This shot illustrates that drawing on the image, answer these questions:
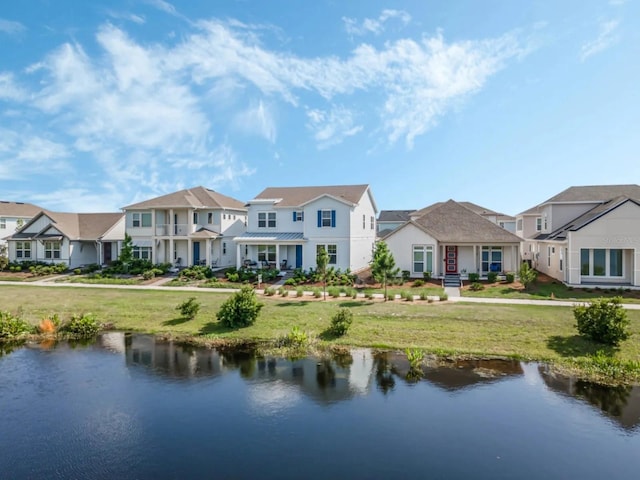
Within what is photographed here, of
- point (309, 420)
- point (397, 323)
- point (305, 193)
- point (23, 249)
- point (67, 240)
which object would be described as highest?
point (305, 193)

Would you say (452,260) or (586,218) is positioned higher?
(586,218)

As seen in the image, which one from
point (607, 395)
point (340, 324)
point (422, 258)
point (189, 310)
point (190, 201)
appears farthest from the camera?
point (190, 201)

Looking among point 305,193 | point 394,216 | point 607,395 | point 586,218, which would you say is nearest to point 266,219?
point 305,193

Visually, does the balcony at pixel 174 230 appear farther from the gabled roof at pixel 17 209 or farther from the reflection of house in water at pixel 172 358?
the gabled roof at pixel 17 209

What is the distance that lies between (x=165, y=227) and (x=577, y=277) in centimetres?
3355

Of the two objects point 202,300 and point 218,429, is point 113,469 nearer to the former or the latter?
point 218,429

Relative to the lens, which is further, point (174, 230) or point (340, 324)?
point (174, 230)

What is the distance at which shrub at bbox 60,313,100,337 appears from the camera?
2100 centimetres

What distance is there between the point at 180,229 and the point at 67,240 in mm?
12121

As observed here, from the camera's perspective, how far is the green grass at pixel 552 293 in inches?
1005

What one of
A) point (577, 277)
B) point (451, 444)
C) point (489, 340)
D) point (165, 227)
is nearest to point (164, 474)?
point (451, 444)

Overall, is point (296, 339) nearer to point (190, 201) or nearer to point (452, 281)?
point (452, 281)

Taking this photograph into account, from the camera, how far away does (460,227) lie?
33781mm

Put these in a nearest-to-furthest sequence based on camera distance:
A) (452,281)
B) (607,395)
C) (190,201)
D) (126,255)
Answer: (607,395) → (452,281) → (126,255) → (190,201)
